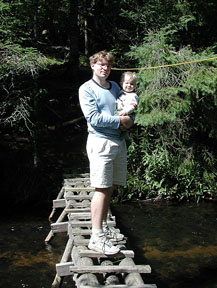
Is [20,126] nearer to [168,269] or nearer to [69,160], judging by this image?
[69,160]

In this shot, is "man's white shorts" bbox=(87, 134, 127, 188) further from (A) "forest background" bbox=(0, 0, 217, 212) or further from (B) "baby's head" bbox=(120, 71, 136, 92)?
(A) "forest background" bbox=(0, 0, 217, 212)

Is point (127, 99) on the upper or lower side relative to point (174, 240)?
upper

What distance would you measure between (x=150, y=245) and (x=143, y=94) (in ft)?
9.60

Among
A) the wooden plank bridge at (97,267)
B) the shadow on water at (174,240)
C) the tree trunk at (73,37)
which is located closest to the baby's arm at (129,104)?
the wooden plank bridge at (97,267)

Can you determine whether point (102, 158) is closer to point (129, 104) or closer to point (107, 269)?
point (129, 104)

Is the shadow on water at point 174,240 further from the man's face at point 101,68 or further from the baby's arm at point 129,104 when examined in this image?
the man's face at point 101,68

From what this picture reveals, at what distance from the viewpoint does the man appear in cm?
364

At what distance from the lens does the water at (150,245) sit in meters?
5.83

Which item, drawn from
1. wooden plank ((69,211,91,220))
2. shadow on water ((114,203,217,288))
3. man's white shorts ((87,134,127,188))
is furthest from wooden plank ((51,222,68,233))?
man's white shorts ((87,134,127,188))

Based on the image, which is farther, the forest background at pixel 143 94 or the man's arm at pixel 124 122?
the forest background at pixel 143 94

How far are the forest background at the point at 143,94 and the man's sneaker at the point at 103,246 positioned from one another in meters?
3.96

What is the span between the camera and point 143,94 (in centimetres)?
797

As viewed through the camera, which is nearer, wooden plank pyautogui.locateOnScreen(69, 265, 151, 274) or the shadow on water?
wooden plank pyautogui.locateOnScreen(69, 265, 151, 274)

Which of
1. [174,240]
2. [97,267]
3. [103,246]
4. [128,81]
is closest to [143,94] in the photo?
[174,240]
